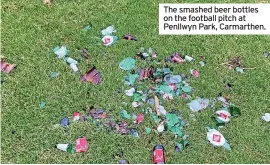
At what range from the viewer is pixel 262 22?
5.85 meters

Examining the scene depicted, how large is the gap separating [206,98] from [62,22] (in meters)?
1.90

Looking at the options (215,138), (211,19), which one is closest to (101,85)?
(215,138)

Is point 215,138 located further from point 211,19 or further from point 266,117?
point 211,19

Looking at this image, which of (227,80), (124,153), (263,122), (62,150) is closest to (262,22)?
(227,80)

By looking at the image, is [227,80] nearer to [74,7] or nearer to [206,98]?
[206,98]
